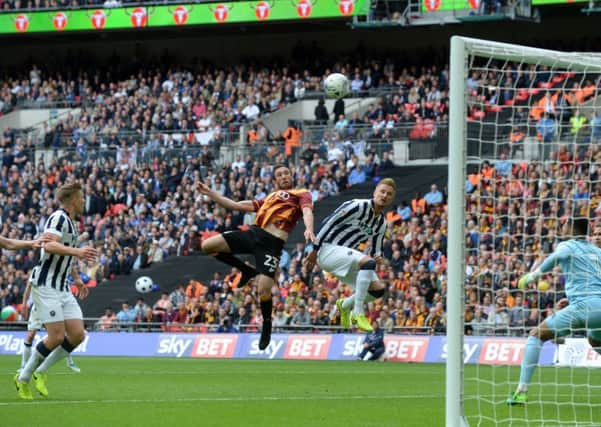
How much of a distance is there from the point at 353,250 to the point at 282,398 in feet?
8.38

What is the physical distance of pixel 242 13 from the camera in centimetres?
4138

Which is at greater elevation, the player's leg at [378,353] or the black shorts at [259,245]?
the black shorts at [259,245]

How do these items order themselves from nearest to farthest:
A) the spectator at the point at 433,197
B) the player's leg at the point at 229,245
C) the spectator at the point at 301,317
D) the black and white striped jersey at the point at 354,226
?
the player's leg at the point at 229,245, the black and white striped jersey at the point at 354,226, the spectator at the point at 301,317, the spectator at the point at 433,197

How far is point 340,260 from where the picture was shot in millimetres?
16016

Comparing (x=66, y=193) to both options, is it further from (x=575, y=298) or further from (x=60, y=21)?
(x=60, y=21)

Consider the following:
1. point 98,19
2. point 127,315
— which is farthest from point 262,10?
point 127,315

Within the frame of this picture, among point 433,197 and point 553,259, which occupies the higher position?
point 553,259

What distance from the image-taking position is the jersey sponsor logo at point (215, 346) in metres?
27.9

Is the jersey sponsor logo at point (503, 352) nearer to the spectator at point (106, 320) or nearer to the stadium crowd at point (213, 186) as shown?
the stadium crowd at point (213, 186)

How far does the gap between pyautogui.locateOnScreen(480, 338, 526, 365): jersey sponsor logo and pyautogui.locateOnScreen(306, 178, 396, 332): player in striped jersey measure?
780 centimetres

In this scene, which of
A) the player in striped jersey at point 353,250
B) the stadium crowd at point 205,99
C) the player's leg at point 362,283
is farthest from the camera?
the stadium crowd at point 205,99

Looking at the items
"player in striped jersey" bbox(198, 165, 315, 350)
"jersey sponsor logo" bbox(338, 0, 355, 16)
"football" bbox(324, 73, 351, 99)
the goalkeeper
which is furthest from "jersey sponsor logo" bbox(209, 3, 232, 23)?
the goalkeeper

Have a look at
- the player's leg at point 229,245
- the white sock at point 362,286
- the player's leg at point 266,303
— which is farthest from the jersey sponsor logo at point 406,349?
the player's leg at point 229,245

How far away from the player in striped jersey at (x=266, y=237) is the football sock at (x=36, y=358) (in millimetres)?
2264
